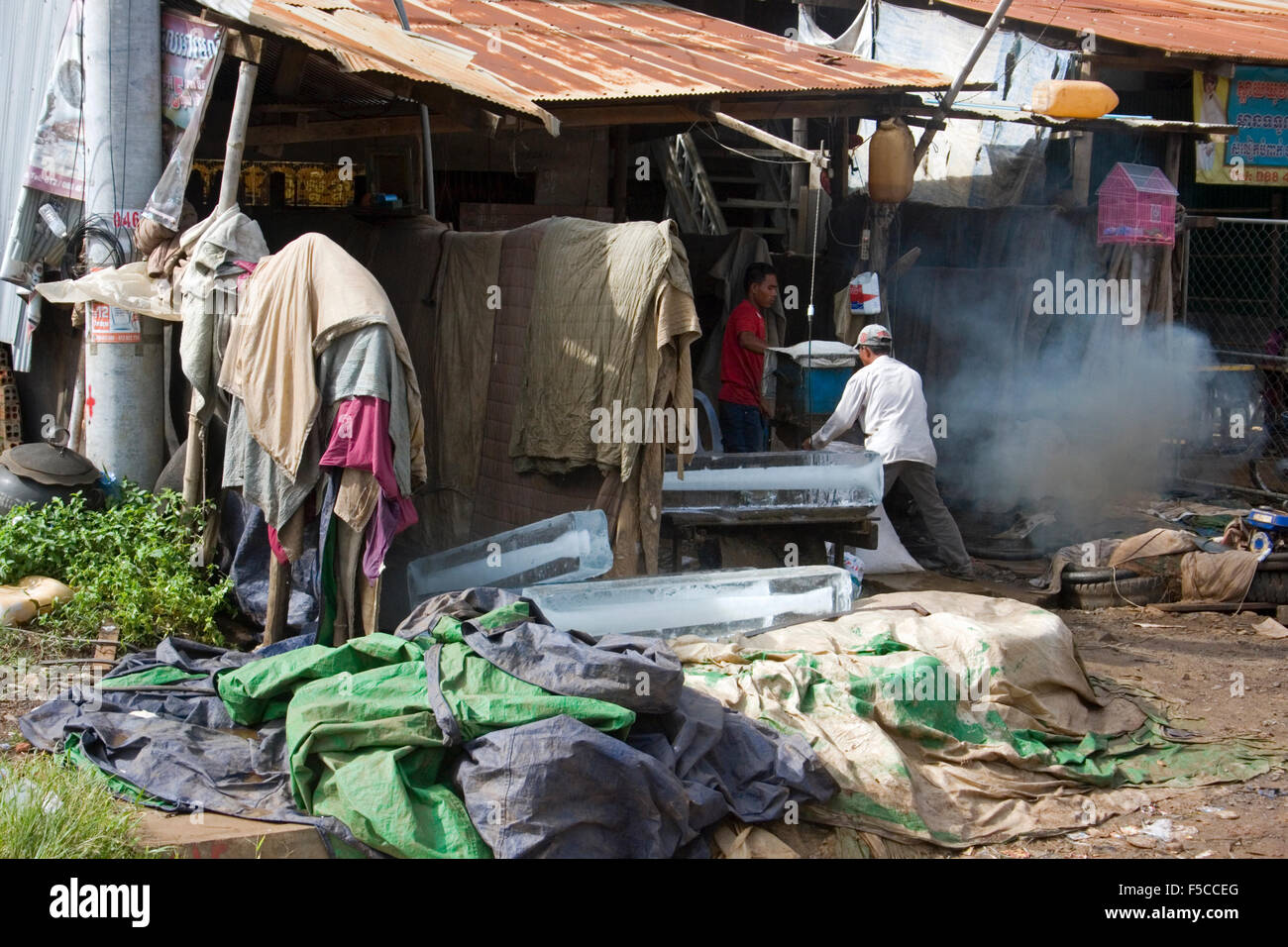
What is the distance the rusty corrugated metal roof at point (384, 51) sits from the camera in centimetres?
667

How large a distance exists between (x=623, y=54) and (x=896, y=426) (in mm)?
4126

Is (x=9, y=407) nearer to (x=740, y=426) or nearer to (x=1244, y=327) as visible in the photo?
(x=740, y=426)

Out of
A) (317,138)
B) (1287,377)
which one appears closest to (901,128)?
(317,138)

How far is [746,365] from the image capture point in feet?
34.3

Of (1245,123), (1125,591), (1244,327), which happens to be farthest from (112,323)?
(1244,327)

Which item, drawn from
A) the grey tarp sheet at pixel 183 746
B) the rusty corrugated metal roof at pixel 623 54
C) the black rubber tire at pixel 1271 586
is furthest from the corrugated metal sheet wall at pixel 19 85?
→ the black rubber tire at pixel 1271 586

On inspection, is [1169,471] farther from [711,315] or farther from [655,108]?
[655,108]

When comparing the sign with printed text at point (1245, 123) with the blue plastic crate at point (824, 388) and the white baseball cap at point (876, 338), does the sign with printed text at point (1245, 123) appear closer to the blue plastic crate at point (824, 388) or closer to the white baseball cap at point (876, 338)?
the blue plastic crate at point (824, 388)

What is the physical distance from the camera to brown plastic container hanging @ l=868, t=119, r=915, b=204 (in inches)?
424

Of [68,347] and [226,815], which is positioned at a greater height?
[68,347]

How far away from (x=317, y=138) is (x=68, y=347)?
2.40 m

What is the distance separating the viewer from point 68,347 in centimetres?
841

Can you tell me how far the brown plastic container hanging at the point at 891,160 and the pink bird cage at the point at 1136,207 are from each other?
245cm

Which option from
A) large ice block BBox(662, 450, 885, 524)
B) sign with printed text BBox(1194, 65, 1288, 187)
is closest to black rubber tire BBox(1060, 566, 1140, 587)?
large ice block BBox(662, 450, 885, 524)
